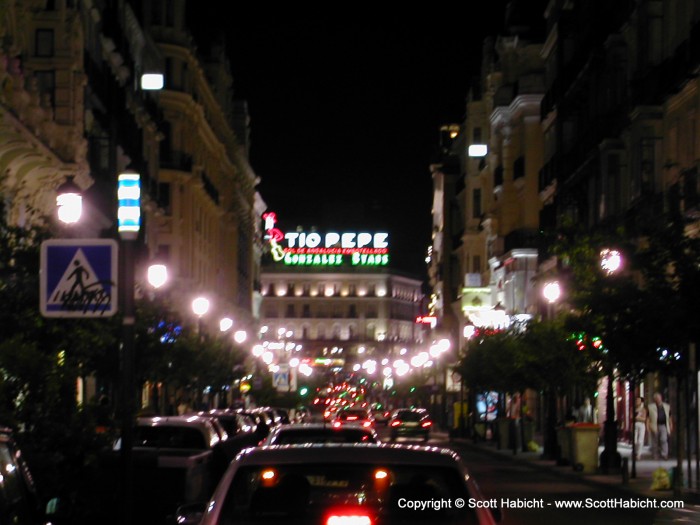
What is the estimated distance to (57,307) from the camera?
14438 millimetres

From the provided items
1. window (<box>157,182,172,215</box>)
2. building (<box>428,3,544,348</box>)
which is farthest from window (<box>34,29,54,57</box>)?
window (<box>157,182,172,215</box>)

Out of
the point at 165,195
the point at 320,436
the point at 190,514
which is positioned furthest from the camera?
the point at 165,195

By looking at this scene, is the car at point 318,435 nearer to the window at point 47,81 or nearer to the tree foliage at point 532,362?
the tree foliage at point 532,362

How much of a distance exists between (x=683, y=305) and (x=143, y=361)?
14252 millimetres

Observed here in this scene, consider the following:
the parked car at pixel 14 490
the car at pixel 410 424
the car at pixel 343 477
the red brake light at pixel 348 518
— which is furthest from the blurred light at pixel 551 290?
the red brake light at pixel 348 518

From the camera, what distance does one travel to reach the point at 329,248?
186875 millimetres

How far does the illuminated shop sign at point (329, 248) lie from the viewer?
187 meters

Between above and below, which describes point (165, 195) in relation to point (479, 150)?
below

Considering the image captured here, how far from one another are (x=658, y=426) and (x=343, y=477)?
32092 mm

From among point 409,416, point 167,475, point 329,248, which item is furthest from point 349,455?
point 329,248

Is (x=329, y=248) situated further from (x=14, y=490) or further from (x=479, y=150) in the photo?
(x=14, y=490)

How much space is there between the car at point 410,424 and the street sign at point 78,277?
39961 millimetres

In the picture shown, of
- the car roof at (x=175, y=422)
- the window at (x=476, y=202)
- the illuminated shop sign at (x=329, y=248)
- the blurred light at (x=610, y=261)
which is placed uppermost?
the illuminated shop sign at (x=329, y=248)

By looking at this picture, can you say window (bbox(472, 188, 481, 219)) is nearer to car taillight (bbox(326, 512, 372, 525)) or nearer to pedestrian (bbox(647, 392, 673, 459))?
pedestrian (bbox(647, 392, 673, 459))
